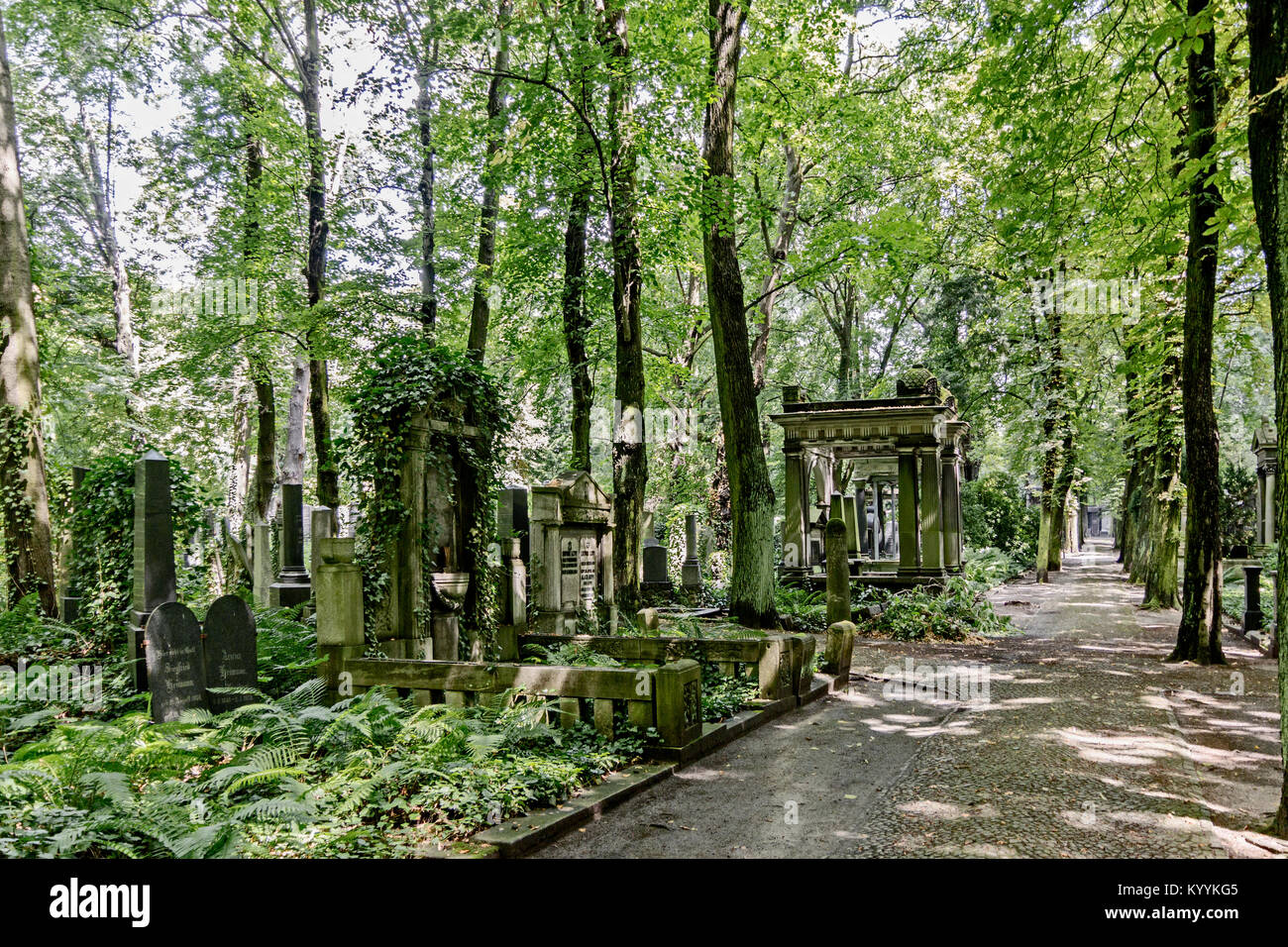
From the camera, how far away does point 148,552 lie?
8.00 m

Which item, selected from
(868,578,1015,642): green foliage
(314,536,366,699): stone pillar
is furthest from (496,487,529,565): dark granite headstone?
(868,578,1015,642): green foliage

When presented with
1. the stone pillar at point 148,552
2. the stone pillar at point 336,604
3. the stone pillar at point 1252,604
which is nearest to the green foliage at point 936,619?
the stone pillar at point 1252,604

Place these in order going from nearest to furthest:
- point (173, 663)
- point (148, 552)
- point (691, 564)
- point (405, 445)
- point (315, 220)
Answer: point (173, 663) → point (148, 552) → point (405, 445) → point (315, 220) → point (691, 564)

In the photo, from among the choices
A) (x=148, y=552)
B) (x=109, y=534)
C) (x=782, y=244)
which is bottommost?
(x=148, y=552)

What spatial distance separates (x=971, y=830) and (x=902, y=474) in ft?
48.7

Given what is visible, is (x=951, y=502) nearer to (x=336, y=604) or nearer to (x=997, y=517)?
(x=997, y=517)

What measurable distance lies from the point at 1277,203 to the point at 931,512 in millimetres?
14080

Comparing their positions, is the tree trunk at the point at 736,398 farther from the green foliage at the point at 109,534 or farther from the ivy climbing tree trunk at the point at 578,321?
the green foliage at the point at 109,534

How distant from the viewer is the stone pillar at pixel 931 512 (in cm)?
1805

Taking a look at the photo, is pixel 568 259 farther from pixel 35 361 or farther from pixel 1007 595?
pixel 1007 595

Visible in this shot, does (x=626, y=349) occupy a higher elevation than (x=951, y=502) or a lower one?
higher

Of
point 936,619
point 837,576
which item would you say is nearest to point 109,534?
point 837,576

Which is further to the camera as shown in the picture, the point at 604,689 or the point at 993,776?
the point at 604,689

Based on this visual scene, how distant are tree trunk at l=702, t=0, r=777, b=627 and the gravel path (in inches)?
94.0
